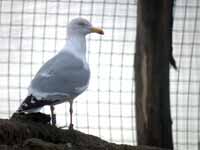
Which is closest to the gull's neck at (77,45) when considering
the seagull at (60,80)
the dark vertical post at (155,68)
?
the seagull at (60,80)

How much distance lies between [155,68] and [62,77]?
1.14ft

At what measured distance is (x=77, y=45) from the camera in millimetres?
2723

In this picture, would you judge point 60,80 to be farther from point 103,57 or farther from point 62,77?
point 103,57

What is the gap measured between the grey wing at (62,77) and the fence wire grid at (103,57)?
1.42 feet

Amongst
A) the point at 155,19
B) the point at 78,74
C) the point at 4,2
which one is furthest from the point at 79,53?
the point at 4,2

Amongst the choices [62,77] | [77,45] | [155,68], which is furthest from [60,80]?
[155,68]

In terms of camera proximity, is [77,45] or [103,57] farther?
[103,57]

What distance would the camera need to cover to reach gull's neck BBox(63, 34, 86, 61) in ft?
8.80

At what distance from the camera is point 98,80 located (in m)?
Answer: 3.02

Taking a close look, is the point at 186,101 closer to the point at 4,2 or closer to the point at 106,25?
the point at 106,25

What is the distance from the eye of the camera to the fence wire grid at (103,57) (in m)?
3.01

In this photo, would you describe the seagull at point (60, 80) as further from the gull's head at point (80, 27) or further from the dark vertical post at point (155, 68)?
the dark vertical post at point (155, 68)

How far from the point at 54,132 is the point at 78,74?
10.5 inches

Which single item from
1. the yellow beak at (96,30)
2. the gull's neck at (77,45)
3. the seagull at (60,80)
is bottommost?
the seagull at (60,80)
